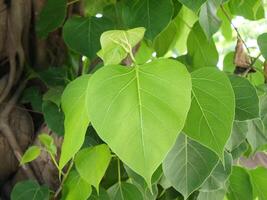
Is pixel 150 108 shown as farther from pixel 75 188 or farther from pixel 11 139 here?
pixel 11 139

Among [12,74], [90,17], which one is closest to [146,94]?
[90,17]

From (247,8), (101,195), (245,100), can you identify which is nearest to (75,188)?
(101,195)

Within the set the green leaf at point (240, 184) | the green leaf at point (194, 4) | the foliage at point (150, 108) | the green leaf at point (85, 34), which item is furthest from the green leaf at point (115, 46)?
the green leaf at point (240, 184)

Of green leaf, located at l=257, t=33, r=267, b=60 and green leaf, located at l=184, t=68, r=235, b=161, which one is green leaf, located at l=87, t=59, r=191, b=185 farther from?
green leaf, located at l=257, t=33, r=267, b=60

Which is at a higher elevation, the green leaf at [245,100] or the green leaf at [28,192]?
the green leaf at [245,100]

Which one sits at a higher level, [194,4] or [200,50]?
[194,4]

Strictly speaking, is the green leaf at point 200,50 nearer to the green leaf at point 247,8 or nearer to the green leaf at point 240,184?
the green leaf at point 247,8
